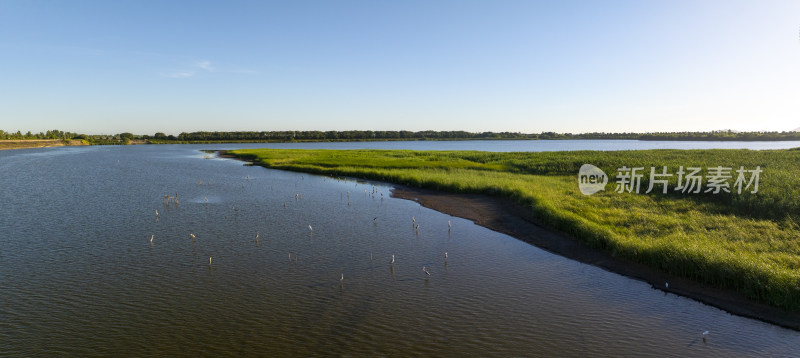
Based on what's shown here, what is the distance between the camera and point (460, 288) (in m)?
17.4

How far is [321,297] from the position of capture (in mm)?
16078

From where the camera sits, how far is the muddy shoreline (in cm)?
1540

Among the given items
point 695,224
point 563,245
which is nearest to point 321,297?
point 563,245

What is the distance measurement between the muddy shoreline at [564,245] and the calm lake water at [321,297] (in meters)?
0.85

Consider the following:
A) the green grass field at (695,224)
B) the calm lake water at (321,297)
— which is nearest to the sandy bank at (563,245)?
the green grass field at (695,224)

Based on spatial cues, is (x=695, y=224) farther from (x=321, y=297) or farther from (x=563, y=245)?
(x=321, y=297)

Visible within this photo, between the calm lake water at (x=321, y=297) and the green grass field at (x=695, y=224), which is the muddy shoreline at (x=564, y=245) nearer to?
the green grass field at (x=695, y=224)

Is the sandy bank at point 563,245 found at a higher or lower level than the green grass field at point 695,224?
lower

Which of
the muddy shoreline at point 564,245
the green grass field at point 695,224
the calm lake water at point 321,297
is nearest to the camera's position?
the calm lake water at point 321,297

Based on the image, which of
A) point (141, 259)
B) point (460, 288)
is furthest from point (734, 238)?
point (141, 259)

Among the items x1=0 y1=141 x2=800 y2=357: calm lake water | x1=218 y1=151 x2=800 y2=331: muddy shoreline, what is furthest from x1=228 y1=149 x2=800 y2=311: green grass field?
x1=0 y1=141 x2=800 y2=357: calm lake water

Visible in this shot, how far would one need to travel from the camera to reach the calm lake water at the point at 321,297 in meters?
12.8

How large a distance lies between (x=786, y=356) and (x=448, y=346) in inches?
401

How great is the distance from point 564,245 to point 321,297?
598 inches
